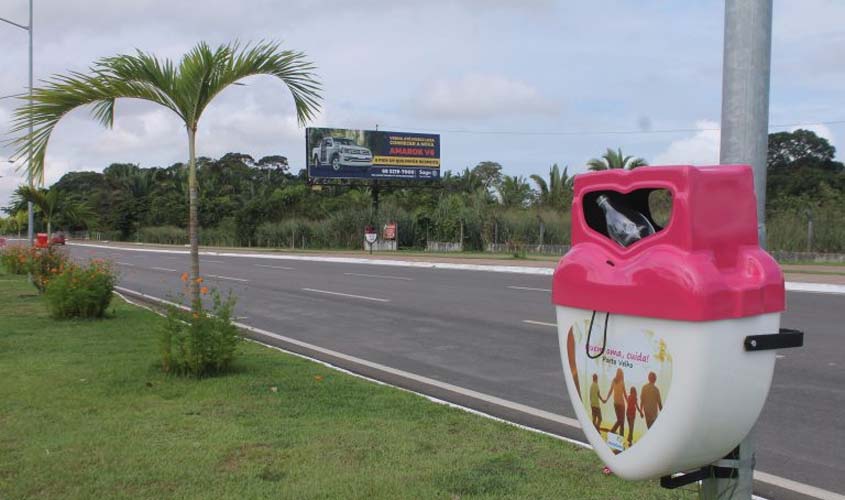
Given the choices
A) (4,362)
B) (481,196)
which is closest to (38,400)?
(4,362)

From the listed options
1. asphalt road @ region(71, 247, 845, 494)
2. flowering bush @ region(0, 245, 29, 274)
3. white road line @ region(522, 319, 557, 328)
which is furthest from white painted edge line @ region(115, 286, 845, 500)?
flowering bush @ region(0, 245, 29, 274)

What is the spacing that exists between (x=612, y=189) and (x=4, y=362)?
24.1 ft

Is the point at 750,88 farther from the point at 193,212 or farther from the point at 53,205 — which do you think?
the point at 53,205

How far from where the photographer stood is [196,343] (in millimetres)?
6910

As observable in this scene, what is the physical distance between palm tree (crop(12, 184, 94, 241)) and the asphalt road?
2.57 metres

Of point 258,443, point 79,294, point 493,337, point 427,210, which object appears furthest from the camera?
point 427,210

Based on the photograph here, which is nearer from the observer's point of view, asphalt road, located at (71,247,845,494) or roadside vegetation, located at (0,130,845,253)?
asphalt road, located at (71,247,845,494)

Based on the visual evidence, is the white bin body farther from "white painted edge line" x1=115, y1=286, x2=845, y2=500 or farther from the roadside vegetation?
the roadside vegetation

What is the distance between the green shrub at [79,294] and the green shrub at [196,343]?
192 inches

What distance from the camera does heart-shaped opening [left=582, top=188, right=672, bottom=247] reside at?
8.38 feet

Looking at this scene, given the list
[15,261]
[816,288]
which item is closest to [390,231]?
[15,261]

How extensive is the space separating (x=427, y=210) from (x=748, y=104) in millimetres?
45249

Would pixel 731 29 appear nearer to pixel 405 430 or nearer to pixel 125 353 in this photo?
pixel 405 430

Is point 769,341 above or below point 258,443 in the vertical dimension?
above
